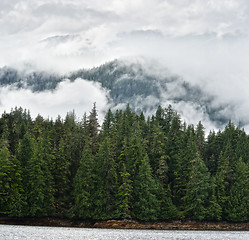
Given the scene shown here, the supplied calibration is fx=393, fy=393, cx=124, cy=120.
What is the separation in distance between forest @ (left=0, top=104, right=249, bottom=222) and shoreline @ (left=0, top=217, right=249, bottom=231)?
1.38m

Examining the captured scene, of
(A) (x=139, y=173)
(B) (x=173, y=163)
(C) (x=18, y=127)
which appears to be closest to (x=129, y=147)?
(A) (x=139, y=173)

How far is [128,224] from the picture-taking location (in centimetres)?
9388

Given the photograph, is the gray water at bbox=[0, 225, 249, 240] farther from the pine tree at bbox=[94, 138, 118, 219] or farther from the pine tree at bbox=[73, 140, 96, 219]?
the pine tree at bbox=[94, 138, 118, 219]

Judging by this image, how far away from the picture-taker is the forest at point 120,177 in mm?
91875

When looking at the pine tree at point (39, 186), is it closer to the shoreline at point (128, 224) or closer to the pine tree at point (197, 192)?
the shoreline at point (128, 224)

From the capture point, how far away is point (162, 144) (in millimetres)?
108750

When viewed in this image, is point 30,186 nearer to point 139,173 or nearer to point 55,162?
point 55,162

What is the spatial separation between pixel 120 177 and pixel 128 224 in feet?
38.6

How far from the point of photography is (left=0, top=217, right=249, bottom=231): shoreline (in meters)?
90.6

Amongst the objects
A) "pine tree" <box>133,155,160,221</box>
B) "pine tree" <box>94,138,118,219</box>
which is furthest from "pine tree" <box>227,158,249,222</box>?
"pine tree" <box>94,138,118,219</box>

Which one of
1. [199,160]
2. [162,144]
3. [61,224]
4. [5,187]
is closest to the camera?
[5,187]

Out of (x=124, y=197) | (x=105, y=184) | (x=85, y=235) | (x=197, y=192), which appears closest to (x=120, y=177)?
(x=105, y=184)

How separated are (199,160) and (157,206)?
16379mm

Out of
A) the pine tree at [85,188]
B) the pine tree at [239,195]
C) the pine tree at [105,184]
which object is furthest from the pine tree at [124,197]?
the pine tree at [239,195]
